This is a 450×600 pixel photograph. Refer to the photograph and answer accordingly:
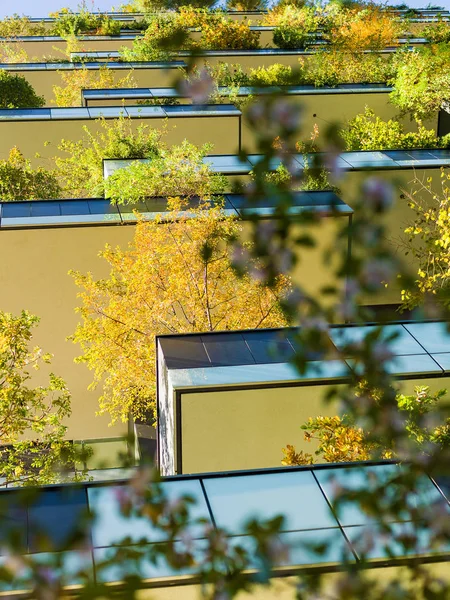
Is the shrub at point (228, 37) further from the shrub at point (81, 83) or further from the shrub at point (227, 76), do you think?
the shrub at point (81, 83)

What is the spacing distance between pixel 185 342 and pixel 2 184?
412 inches

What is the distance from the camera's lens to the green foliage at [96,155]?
70.3ft

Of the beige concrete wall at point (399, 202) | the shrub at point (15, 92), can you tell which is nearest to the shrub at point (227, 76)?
the shrub at point (15, 92)

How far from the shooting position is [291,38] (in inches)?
1442

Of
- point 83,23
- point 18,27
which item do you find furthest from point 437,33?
point 18,27

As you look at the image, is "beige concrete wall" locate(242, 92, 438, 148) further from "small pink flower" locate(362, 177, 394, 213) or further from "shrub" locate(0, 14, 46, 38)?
"small pink flower" locate(362, 177, 394, 213)

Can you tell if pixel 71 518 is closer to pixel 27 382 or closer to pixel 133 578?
pixel 133 578

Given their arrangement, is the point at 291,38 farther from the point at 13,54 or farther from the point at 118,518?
the point at 118,518

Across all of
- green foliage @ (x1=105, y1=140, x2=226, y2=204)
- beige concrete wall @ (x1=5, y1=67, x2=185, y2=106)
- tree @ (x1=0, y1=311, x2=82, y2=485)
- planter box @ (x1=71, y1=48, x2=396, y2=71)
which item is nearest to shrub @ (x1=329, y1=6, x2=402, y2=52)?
planter box @ (x1=71, y1=48, x2=396, y2=71)

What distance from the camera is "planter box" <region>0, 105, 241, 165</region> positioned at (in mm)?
24656

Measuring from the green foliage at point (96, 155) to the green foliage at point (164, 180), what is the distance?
153 centimetres

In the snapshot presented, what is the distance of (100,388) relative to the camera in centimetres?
1844

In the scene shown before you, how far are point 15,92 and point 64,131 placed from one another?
543 cm

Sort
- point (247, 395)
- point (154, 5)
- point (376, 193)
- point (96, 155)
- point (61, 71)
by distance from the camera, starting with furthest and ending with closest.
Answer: point (154, 5)
point (61, 71)
point (96, 155)
point (247, 395)
point (376, 193)
